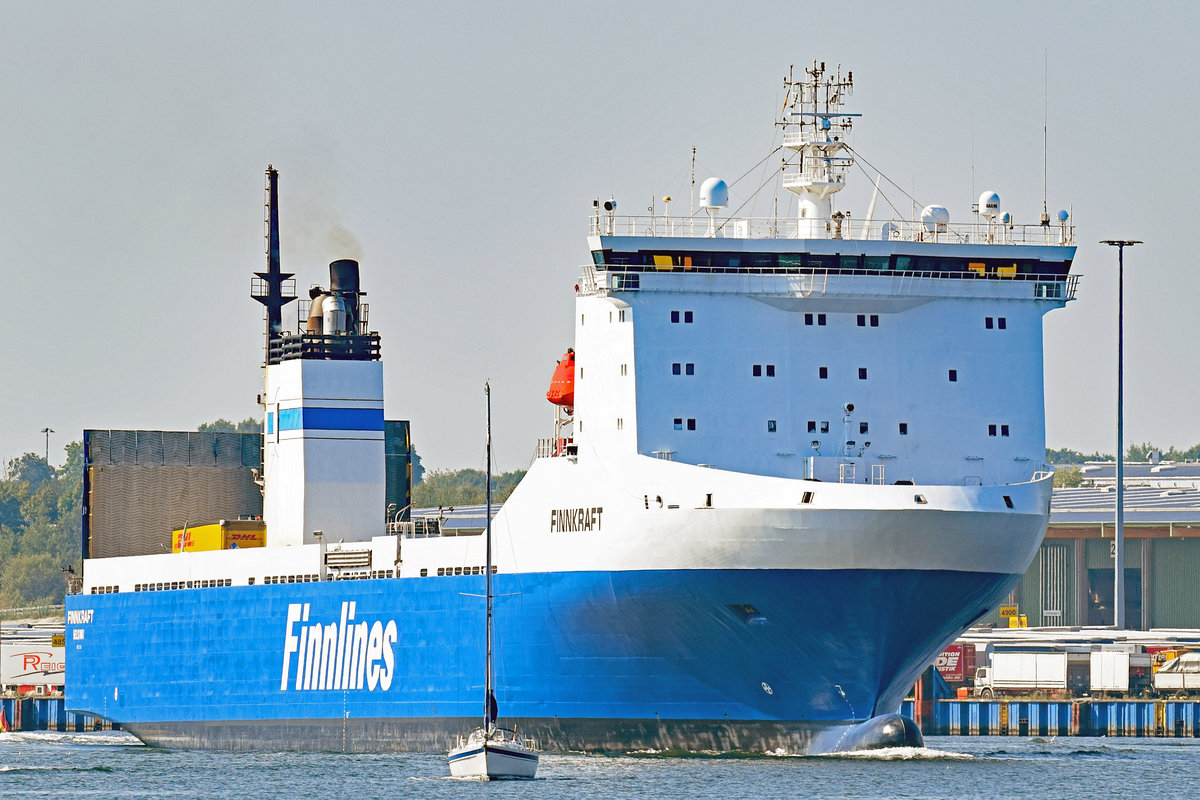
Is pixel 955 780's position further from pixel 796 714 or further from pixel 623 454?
pixel 623 454

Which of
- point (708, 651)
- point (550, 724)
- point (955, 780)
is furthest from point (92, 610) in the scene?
point (955, 780)

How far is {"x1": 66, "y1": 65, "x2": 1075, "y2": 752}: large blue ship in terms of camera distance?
4228 centimetres

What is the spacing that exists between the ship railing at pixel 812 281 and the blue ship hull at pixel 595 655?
5888 mm

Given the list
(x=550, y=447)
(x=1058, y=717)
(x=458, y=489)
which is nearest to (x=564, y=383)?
(x=550, y=447)

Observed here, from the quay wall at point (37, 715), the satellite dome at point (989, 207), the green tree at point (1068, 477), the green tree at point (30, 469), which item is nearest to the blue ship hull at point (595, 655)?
the satellite dome at point (989, 207)

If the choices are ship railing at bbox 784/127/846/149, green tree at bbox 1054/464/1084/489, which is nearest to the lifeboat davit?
ship railing at bbox 784/127/846/149

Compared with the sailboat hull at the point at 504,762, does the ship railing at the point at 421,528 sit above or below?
above

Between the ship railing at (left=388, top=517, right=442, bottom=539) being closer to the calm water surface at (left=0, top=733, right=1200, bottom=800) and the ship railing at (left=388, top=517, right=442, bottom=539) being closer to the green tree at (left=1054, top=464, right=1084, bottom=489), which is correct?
the calm water surface at (left=0, top=733, right=1200, bottom=800)

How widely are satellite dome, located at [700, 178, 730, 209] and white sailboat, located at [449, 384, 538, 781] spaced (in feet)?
25.0

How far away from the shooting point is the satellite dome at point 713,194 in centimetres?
4616

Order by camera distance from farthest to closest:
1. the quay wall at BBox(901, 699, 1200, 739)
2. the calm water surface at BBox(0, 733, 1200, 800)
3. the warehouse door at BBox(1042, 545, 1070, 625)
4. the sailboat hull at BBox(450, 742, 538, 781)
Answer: the warehouse door at BBox(1042, 545, 1070, 625) < the quay wall at BBox(901, 699, 1200, 739) < the sailboat hull at BBox(450, 742, 538, 781) < the calm water surface at BBox(0, 733, 1200, 800)

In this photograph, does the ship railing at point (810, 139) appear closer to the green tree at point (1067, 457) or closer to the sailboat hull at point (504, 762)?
the sailboat hull at point (504, 762)

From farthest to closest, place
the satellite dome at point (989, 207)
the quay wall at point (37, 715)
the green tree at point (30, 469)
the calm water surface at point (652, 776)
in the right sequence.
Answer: the green tree at point (30, 469) → the quay wall at point (37, 715) → the satellite dome at point (989, 207) → the calm water surface at point (652, 776)

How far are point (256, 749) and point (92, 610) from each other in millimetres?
9350
